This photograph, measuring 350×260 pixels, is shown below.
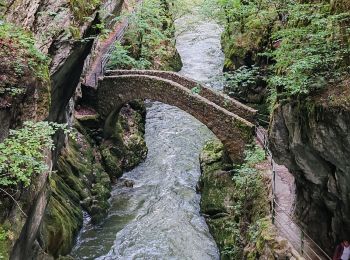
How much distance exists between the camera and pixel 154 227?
17.5 metres

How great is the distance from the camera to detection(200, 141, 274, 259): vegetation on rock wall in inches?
508

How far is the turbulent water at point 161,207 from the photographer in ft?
52.9

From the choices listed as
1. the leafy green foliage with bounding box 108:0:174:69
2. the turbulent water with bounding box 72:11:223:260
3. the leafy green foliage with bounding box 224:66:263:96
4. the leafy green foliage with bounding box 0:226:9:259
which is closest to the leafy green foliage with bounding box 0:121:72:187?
the leafy green foliage with bounding box 0:226:9:259

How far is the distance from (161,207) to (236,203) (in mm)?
4356

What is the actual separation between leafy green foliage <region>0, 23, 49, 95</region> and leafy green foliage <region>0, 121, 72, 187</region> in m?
1.22

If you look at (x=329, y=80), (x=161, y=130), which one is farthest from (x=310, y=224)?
(x=161, y=130)

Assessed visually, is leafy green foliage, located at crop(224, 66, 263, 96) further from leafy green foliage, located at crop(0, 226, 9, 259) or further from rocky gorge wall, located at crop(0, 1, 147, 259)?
leafy green foliage, located at crop(0, 226, 9, 259)

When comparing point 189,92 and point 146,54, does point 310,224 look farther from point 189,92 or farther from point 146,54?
point 146,54

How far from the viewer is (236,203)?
51.9 ft

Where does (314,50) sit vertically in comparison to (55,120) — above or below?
above

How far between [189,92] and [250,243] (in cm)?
862

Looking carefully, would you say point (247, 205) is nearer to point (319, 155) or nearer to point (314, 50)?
point (319, 155)

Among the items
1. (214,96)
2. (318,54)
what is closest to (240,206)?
(214,96)

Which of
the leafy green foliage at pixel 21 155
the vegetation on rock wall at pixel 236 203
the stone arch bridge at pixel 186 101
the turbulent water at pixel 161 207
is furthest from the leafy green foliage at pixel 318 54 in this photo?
the turbulent water at pixel 161 207
